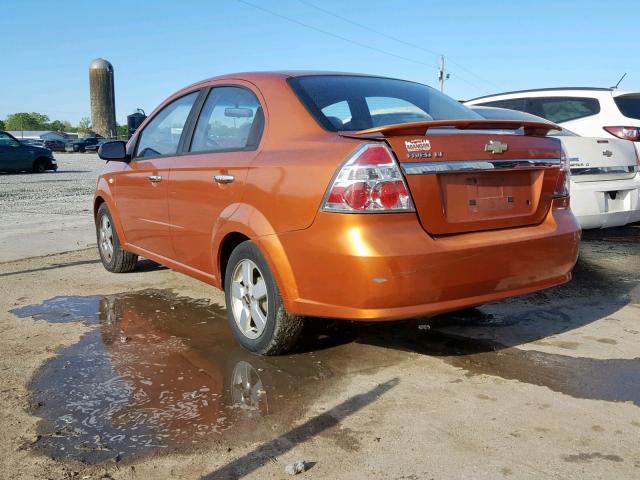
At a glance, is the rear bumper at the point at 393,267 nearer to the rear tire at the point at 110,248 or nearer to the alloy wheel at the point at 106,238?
the rear tire at the point at 110,248

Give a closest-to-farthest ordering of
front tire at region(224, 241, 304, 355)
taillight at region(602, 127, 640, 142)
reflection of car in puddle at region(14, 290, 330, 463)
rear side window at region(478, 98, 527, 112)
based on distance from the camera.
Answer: reflection of car in puddle at region(14, 290, 330, 463) → front tire at region(224, 241, 304, 355) → taillight at region(602, 127, 640, 142) → rear side window at region(478, 98, 527, 112)

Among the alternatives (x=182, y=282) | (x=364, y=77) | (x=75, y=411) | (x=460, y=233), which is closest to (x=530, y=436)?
(x=460, y=233)

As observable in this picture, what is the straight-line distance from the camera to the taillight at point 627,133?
287 inches

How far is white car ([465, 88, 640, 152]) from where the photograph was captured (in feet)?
24.5

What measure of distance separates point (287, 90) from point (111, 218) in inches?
109

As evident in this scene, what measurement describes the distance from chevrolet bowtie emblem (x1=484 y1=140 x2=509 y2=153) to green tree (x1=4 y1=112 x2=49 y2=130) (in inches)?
6952

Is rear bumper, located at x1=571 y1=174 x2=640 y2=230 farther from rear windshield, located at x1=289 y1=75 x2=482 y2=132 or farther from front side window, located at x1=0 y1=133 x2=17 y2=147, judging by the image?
front side window, located at x1=0 y1=133 x2=17 y2=147

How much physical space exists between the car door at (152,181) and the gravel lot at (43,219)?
2277 mm

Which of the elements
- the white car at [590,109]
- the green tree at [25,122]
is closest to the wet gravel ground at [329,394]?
the white car at [590,109]

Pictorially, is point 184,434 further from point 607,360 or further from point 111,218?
point 111,218

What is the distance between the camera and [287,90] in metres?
3.75

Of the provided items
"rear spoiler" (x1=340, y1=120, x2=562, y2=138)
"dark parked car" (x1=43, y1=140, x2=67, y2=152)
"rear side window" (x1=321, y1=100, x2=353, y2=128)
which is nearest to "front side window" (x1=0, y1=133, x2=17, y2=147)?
"rear side window" (x1=321, y1=100, x2=353, y2=128)

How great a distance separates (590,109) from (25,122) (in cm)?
17984

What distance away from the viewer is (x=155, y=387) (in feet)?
11.0
